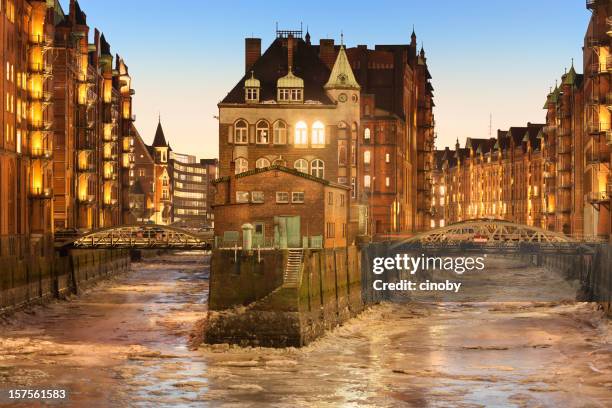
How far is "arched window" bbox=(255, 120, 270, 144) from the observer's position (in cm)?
9769

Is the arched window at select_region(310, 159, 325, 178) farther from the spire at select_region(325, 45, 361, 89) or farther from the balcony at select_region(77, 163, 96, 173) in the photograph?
the balcony at select_region(77, 163, 96, 173)

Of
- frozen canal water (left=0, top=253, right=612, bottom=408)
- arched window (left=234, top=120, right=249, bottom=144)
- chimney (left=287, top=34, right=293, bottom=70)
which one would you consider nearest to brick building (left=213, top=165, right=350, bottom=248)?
frozen canal water (left=0, top=253, right=612, bottom=408)

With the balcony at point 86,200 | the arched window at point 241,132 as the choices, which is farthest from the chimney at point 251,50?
the balcony at point 86,200

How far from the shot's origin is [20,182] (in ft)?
279

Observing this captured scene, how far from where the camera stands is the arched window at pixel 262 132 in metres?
97.7

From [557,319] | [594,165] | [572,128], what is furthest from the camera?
[572,128]

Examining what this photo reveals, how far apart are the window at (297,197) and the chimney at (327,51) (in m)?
38.9

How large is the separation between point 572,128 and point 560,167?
5479 millimetres

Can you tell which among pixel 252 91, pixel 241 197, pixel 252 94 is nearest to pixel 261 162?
pixel 252 94

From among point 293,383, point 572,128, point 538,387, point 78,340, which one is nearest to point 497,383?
point 538,387

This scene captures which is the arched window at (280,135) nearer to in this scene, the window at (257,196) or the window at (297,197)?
the window at (257,196)

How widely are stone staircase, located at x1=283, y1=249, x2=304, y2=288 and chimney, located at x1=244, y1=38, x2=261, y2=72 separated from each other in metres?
45.5

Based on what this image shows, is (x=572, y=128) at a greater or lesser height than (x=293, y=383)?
greater

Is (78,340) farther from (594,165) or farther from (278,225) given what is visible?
(594,165)
